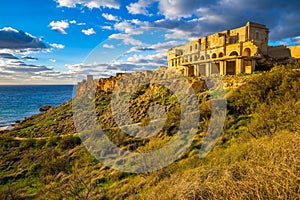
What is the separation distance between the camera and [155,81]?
3061 cm

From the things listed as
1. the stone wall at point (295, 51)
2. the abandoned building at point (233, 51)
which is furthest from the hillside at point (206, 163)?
the stone wall at point (295, 51)

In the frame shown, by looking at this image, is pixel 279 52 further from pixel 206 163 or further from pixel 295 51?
pixel 206 163

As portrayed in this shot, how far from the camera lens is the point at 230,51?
93.3 feet

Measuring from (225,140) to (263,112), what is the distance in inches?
89.3

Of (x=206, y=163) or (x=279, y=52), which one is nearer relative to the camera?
(x=206, y=163)

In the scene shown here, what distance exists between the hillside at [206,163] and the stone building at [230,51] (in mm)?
5892

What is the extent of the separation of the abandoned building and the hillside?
5879mm

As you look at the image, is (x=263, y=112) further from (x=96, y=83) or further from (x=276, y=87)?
(x=96, y=83)

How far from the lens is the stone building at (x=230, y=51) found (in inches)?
918

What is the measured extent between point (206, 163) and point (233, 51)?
24071 millimetres

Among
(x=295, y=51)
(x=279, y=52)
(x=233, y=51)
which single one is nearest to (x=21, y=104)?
(x=233, y=51)

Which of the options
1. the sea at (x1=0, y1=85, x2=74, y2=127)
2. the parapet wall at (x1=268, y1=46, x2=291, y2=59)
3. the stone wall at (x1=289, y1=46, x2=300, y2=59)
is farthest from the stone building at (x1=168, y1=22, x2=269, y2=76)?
the sea at (x1=0, y1=85, x2=74, y2=127)

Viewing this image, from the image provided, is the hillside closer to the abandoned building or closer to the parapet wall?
the abandoned building

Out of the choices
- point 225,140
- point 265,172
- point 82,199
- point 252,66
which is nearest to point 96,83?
point 252,66
